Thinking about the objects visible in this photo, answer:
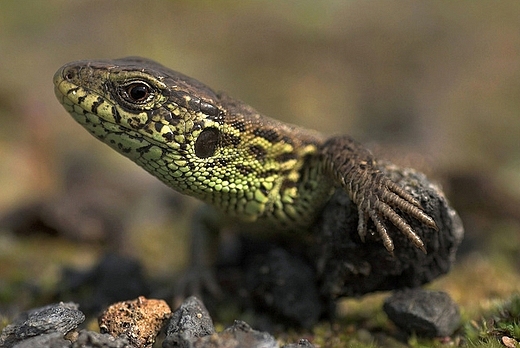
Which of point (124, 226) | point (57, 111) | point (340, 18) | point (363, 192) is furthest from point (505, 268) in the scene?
point (340, 18)

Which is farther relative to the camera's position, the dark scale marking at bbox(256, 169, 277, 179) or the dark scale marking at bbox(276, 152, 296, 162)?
the dark scale marking at bbox(276, 152, 296, 162)

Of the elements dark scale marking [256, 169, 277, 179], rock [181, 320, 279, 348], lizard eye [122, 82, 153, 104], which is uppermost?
lizard eye [122, 82, 153, 104]

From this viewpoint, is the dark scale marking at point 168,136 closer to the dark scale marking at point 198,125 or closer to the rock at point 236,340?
the dark scale marking at point 198,125

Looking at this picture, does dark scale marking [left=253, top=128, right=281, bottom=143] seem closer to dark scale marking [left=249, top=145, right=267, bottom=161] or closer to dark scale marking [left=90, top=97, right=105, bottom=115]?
dark scale marking [left=249, top=145, right=267, bottom=161]

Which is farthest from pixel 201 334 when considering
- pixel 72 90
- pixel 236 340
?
pixel 72 90

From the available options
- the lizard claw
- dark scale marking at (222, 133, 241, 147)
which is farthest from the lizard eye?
the lizard claw

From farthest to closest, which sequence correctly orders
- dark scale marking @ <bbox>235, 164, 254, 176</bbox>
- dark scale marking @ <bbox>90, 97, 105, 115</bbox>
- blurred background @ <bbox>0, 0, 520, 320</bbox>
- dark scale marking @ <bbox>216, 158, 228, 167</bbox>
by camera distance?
blurred background @ <bbox>0, 0, 520, 320</bbox> → dark scale marking @ <bbox>235, 164, 254, 176</bbox> → dark scale marking @ <bbox>216, 158, 228, 167</bbox> → dark scale marking @ <bbox>90, 97, 105, 115</bbox>

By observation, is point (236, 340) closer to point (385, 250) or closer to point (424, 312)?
point (385, 250)
